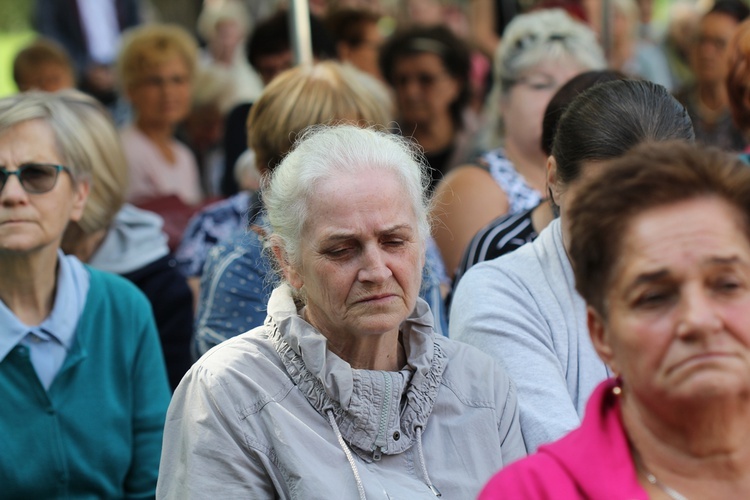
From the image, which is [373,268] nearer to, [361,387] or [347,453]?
[361,387]

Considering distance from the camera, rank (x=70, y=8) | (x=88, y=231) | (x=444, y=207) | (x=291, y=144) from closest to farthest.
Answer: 1. (x=291, y=144)
2. (x=88, y=231)
3. (x=444, y=207)
4. (x=70, y=8)

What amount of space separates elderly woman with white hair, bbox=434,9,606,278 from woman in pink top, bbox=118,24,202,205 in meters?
2.56

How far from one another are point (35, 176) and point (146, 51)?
3.61 m

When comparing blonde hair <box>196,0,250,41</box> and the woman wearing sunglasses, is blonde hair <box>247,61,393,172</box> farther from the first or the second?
blonde hair <box>196,0,250,41</box>

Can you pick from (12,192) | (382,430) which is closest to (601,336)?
(382,430)

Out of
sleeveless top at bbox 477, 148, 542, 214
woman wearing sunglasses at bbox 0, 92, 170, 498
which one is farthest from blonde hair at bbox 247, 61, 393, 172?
woman wearing sunglasses at bbox 0, 92, 170, 498

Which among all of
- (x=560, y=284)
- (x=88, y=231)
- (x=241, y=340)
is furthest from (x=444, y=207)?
(x=241, y=340)

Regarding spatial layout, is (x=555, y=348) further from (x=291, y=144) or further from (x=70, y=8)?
(x=70, y=8)

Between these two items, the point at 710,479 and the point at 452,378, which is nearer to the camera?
the point at 710,479

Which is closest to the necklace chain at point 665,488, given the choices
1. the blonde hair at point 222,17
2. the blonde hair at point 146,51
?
the blonde hair at point 146,51

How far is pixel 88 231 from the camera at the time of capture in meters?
4.16

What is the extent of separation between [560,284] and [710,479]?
1077mm

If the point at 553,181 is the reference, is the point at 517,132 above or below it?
above

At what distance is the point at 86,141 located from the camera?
3820 millimetres
